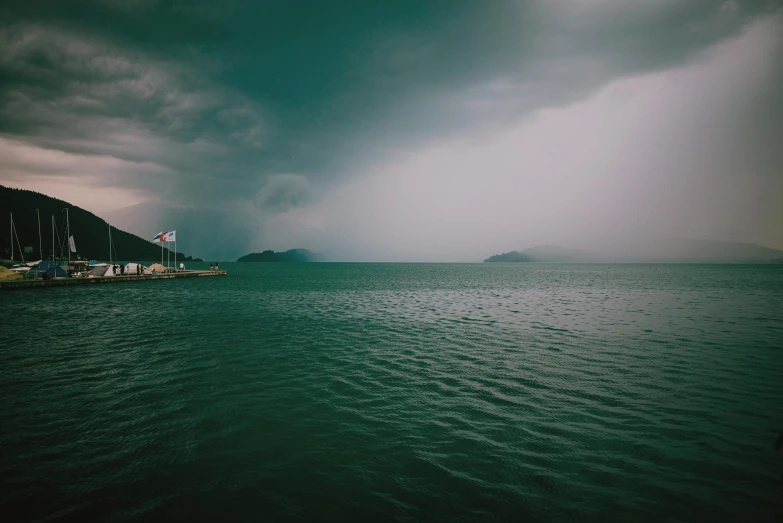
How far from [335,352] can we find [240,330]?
10843 millimetres

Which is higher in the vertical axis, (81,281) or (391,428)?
(81,281)

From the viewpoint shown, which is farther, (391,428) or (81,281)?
(81,281)

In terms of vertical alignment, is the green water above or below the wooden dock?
below

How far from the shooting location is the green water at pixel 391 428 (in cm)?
751

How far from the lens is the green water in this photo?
7.51 meters

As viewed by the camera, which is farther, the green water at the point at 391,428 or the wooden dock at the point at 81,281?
the wooden dock at the point at 81,281

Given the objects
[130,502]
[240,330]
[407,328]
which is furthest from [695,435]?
[240,330]

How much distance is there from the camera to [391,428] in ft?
35.8

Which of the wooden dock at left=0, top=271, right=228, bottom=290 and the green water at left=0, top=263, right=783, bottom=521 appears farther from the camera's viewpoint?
the wooden dock at left=0, top=271, right=228, bottom=290

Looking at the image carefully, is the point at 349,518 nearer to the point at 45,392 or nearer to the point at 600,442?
the point at 600,442

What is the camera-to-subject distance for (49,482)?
803 centimetres

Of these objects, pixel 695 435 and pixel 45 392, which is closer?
pixel 695 435

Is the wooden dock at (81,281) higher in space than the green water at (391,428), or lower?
higher

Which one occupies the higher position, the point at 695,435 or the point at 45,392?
the point at 45,392
